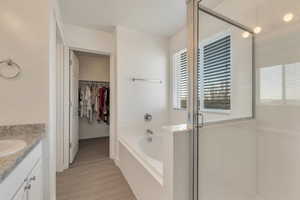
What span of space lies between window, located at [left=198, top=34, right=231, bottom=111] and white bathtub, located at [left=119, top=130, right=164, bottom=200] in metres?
0.78

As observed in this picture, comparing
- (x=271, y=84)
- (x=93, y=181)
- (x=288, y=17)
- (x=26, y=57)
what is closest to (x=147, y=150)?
(x=93, y=181)

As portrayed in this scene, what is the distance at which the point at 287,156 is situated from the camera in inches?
55.1

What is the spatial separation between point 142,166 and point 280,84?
65.1 inches

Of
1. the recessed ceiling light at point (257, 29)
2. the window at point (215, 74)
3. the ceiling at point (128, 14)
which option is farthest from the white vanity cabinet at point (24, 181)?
the recessed ceiling light at point (257, 29)

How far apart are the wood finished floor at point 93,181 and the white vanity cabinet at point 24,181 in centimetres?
76

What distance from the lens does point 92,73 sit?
4.25 meters

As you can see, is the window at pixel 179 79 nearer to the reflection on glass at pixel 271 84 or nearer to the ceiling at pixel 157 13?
the ceiling at pixel 157 13

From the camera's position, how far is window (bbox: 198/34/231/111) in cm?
143

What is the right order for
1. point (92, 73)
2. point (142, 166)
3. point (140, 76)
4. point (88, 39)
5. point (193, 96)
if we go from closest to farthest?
point (193, 96)
point (142, 166)
point (88, 39)
point (140, 76)
point (92, 73)

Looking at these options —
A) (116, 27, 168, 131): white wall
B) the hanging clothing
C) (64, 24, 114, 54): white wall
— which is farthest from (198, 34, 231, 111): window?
the hanging clothing

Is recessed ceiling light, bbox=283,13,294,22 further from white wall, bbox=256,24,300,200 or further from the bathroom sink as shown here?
the bathroom sink

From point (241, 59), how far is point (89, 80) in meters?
3.74

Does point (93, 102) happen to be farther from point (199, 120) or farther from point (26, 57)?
point (199, 120)

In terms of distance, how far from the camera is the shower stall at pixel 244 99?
1.26m
